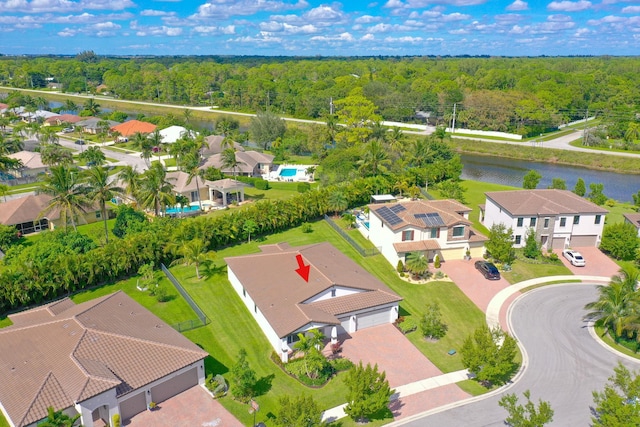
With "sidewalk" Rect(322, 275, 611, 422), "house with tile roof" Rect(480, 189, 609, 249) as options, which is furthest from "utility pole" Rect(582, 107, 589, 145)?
"sidewalk" Rect(322, 275, 611, 422)

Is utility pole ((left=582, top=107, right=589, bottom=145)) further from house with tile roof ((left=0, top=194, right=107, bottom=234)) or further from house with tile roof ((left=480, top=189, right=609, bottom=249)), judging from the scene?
house with tile roof ((left=0, top=194, right=107, bottom=234))

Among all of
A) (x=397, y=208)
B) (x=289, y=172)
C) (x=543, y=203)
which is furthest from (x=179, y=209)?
(x=543, y=203)

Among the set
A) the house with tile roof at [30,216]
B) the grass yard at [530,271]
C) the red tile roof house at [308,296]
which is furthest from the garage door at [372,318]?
the house with tile roof at [30,216]

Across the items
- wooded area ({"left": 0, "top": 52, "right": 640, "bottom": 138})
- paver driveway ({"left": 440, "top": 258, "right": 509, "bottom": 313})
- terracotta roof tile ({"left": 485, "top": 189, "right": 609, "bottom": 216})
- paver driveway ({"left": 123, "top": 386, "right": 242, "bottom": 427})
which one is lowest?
paver driveway ({"left": 123, "top": 386, "right": 242, "bottom": 427})

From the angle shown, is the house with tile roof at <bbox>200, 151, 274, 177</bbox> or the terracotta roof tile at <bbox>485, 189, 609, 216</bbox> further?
the house with tile roof at <bbox>200, 151, 274, 177</bbox>

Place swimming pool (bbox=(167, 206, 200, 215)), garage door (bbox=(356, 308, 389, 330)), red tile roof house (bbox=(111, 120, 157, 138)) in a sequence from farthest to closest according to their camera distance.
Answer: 1. red tile roof house (bbox=(111, 120, 157, 138))
2. swimming pool (bbox=(167, 206, 200, 215))
3. garage door (bbox=(356, 308, 389, 330))

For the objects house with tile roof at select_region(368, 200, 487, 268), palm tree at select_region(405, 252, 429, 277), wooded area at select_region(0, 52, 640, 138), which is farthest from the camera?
wooded area at select_region(0, 52, 640, 138)

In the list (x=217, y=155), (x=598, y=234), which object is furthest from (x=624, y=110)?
(x=217, y=155)

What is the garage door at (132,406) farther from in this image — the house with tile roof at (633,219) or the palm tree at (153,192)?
the house with tile roof at (633,219)

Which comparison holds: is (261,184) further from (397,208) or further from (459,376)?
(459,376)
